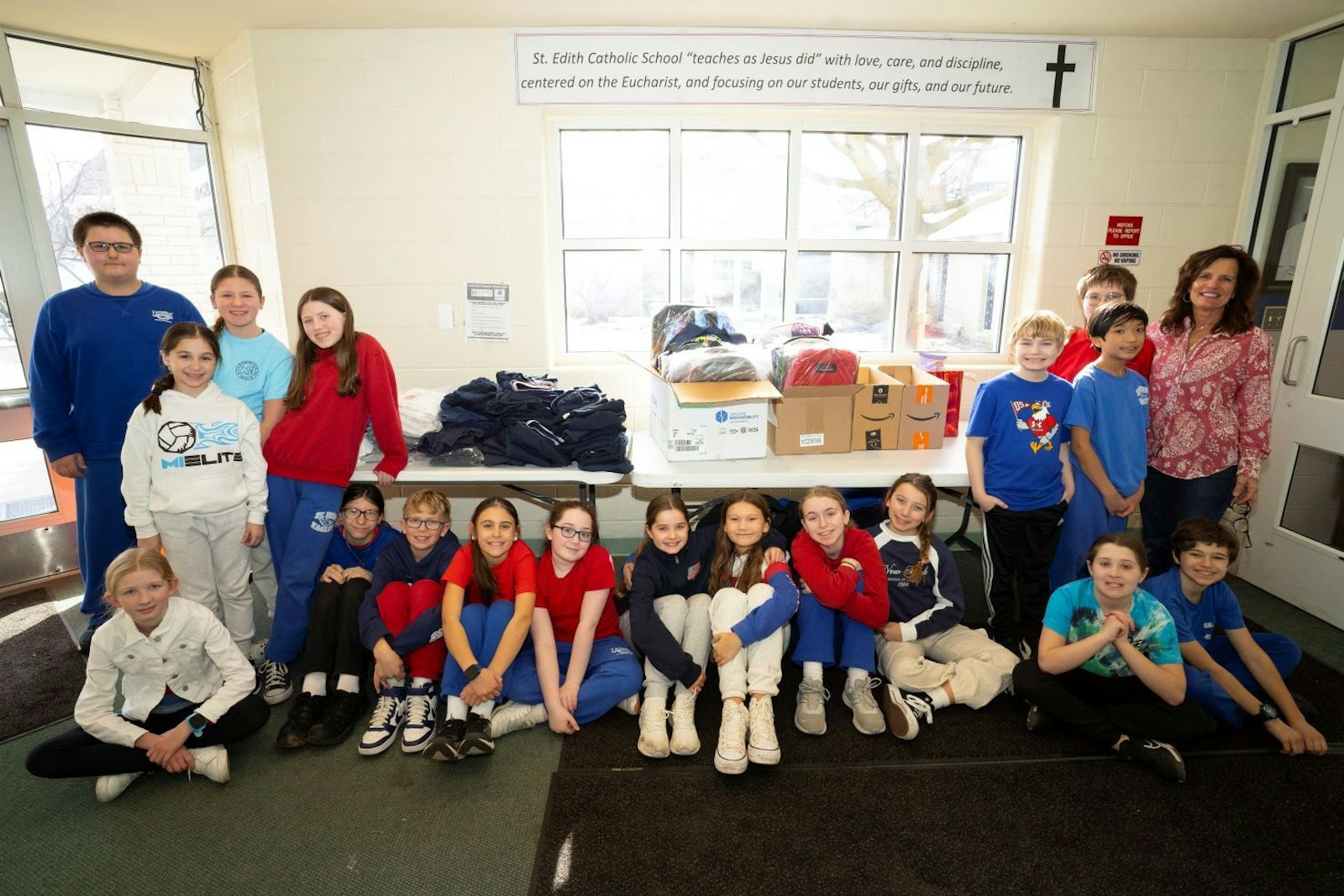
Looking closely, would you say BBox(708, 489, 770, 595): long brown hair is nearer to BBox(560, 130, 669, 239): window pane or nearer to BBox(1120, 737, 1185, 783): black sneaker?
BBox(1120, 737, 1185, 783): black sneaker

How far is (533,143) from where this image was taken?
11.0 ft

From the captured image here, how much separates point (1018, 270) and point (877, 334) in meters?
0.81

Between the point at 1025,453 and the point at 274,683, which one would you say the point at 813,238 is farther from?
the point at 274,683

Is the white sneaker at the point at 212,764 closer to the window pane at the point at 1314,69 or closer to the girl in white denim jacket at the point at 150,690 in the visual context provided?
the girl in white denim jacket at the point at 150,690

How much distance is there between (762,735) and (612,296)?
7.95 ft

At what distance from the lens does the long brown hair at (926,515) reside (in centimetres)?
254

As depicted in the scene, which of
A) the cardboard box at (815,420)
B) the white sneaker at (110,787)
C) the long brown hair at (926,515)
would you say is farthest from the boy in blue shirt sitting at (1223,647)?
the white sneaker at (110,787)

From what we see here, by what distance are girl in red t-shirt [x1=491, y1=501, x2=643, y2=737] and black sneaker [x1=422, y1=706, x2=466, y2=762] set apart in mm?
108

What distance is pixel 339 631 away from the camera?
8.03 ft

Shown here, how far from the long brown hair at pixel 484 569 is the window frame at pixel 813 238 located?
143 cm

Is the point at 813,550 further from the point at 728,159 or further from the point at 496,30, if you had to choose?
the point at 496,30

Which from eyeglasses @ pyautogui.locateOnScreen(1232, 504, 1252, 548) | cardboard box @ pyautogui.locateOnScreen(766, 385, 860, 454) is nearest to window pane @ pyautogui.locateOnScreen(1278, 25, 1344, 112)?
eyeglasses @ pyautogui.locateOnScreen(1232, 504, 1252, 548)

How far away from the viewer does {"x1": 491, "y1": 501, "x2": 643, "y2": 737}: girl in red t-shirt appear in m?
2.26

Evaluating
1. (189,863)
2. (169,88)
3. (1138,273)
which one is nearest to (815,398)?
(1138,273)
